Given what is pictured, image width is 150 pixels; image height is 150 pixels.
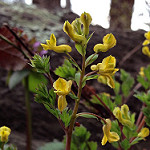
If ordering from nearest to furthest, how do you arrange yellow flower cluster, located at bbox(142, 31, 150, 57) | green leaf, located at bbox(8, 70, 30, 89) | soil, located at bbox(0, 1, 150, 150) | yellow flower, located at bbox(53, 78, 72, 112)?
yellow flower, located at bbox(53, 78, 72, 112) < yellow flower cluster, located at bbox(142, 31, 150, 57) < green leaf, located at bbox(8, 70, 30, 89) < soil, located at bbox(0, 1, 150, 150)

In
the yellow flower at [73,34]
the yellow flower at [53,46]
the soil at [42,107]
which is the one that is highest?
the yellow flower at [73,34]

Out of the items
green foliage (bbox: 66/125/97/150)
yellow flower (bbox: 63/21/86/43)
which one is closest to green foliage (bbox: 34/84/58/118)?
yellow flower (bbox: 63/21/86/43)

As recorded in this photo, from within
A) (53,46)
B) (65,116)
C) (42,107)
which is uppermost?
(53,46)

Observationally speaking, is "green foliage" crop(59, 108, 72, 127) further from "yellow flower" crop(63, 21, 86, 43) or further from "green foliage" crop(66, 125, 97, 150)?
"green foliage" crop(66, 125, 97, 150)

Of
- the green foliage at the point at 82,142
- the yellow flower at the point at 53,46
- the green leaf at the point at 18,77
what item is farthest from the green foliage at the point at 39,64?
the green leaf at the point at 18,77

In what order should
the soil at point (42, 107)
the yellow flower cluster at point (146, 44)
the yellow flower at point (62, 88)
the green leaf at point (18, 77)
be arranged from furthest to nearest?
the soil at point (42, 107)
the green leaf at point (18, 77)
the yellow flower cluster at point (146, 44)
the yellow flower at point (62, 88)

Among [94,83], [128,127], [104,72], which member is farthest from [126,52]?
[104,72]

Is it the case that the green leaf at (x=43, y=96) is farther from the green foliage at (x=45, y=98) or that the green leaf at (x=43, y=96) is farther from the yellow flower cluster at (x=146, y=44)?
the yellow flower cluster at (x=146, y=44)

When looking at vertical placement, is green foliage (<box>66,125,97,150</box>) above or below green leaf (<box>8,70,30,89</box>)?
below

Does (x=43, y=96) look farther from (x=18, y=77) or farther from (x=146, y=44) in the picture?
(x=18, y=77)

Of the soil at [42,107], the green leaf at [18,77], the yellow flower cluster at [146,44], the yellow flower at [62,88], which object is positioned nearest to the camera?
the yellow flower at [62,88]

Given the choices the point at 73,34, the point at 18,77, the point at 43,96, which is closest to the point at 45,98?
the point at 43,96

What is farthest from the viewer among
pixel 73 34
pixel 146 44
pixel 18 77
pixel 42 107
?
pixel 42 107
